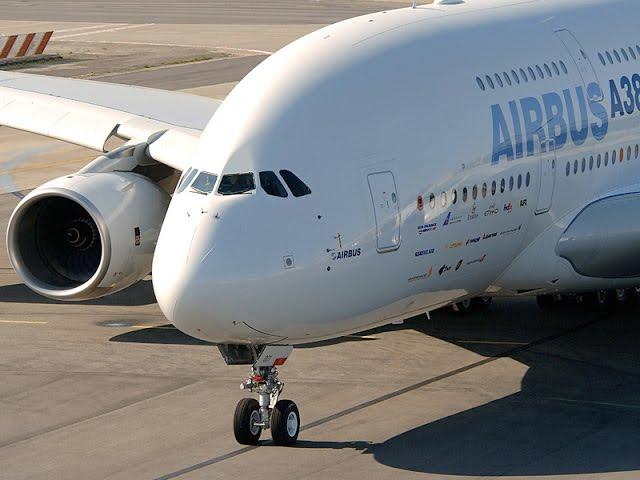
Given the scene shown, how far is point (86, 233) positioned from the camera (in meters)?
24.1

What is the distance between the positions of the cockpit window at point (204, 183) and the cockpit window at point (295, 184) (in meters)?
0.80

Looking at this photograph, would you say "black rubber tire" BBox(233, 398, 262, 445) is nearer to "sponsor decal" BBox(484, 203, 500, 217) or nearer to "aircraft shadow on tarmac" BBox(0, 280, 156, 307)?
"sponsor decal" BBox(484, 203, 500, 217)

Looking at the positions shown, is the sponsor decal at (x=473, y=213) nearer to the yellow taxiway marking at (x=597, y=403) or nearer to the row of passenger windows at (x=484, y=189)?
the row of passenger windows at (x=484, y=189)

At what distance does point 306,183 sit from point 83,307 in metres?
10.2

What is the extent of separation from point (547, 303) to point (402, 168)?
25.2 ft

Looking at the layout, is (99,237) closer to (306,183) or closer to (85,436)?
(85,436)

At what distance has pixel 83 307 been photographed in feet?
89.8

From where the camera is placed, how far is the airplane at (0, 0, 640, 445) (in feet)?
58.5

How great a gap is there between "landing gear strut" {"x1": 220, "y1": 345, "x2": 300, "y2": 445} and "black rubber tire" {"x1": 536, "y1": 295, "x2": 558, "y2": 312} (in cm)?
792

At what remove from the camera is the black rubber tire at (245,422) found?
Result: 1888 centimetres

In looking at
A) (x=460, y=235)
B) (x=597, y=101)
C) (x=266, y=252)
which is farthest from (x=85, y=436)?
(x=597, y=101)

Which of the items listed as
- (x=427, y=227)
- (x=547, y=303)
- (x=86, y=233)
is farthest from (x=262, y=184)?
(x=547, y=303)

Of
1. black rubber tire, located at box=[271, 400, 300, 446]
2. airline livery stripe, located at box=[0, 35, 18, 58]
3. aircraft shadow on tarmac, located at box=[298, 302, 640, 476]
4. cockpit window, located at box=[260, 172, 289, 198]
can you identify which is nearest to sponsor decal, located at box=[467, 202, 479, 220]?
aircraft shadow on tarmac, located at box=[298, 302, 640, 476]

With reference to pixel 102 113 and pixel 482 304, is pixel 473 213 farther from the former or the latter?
pixel 102 113
